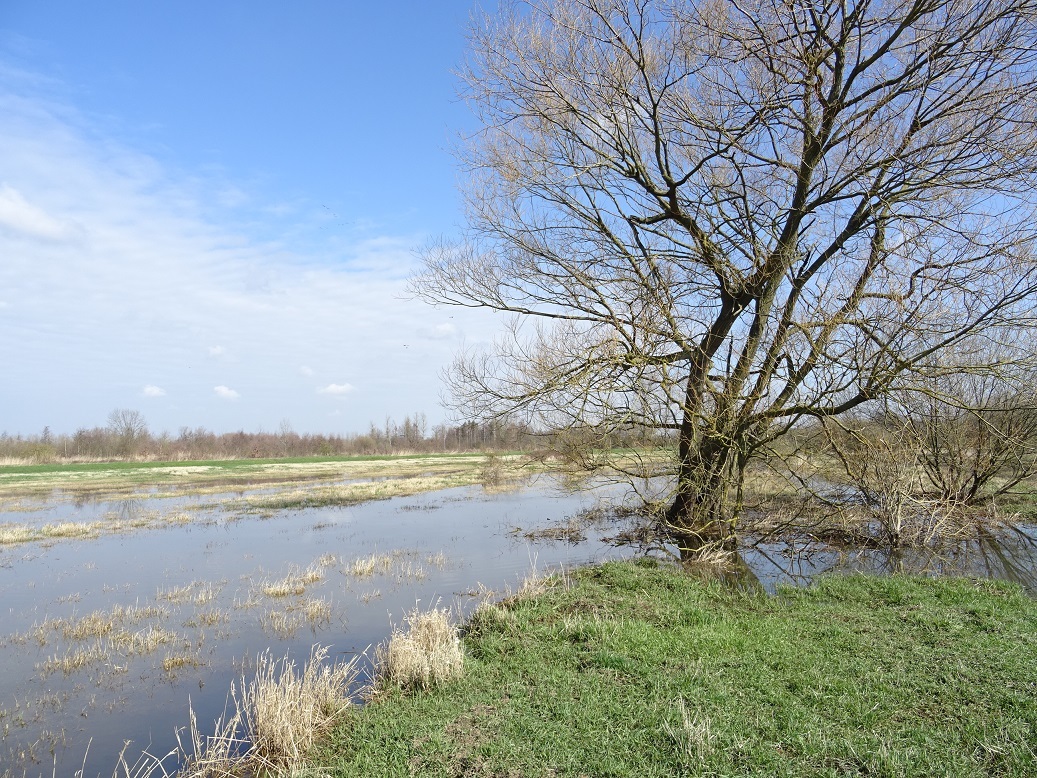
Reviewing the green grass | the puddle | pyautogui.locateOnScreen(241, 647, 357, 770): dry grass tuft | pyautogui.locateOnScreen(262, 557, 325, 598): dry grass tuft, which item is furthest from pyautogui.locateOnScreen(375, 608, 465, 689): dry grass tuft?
pyautogui.locateOnScreen(262, 557, 325, 598): dry grass tuft

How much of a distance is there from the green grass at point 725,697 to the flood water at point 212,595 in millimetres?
2192

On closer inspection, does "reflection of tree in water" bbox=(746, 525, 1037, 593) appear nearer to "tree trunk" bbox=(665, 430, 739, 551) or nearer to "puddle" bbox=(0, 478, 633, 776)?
"tree trunk" bbox=(665, 430, 739, 551)

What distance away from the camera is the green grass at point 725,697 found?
4.14 metres

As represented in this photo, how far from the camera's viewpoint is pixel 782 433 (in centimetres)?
1074

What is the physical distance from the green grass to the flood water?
2.19 meters

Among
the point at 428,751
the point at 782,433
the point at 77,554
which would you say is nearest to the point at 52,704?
the point at 428,751

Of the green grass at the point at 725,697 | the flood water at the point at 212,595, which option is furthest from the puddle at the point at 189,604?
the green grass at the point at 725,697

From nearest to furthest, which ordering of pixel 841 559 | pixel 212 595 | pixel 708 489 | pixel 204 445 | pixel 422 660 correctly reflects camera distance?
pixel 422 660, pixel 212 595, pixel 841 559, pixel 708 489, pixel 204 445

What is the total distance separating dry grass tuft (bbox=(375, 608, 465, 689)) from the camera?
19.1 feet

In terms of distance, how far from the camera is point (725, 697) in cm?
497

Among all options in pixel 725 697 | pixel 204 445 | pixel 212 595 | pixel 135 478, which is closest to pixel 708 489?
pixel 725 697

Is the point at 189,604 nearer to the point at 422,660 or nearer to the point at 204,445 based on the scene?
the point at 422,660

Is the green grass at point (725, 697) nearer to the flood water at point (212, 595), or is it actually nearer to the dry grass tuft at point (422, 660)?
the dry grass tuft at point (422, 660)

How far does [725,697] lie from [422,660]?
2.69 metres
